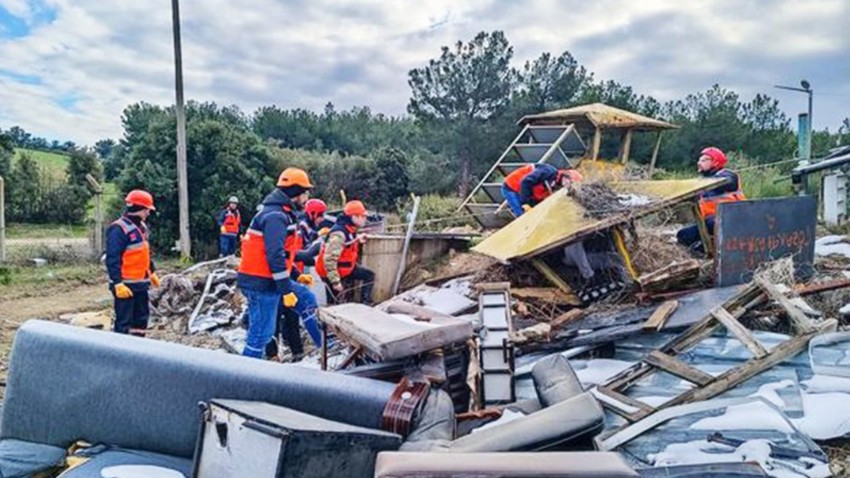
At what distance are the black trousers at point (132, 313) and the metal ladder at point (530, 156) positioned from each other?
5350 millimetres

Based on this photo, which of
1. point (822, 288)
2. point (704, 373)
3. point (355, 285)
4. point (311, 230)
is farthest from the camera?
point (311, 230)

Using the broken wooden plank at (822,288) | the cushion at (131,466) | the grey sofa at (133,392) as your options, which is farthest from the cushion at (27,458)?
the broken wooden plank at (822,288)

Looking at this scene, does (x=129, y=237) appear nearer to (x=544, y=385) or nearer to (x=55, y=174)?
(x=544, y=385)

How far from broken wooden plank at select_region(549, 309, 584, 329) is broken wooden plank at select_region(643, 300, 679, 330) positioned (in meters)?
0.56

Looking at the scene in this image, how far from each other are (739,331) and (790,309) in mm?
416

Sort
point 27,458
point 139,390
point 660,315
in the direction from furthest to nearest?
point 660,315
point 139,390
point 27,458

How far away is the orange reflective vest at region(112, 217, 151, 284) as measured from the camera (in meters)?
5.48

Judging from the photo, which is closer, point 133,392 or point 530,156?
point 133,392

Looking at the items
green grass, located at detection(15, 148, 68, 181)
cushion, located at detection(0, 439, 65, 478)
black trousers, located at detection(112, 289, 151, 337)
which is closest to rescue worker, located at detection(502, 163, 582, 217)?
black trousers, located at detection(112, 289, 151, 337)

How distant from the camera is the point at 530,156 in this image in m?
11.0

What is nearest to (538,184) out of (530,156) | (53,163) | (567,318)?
(567,318)

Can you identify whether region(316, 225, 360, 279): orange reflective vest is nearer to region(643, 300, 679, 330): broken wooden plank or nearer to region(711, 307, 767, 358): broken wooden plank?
region(643, 300, 679, 330): broken wooden plank

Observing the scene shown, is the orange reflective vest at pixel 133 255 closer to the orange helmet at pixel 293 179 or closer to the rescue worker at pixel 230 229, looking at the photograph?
the orange helmet at pixel 293 179

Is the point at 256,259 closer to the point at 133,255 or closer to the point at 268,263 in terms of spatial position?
the point at 268,263
